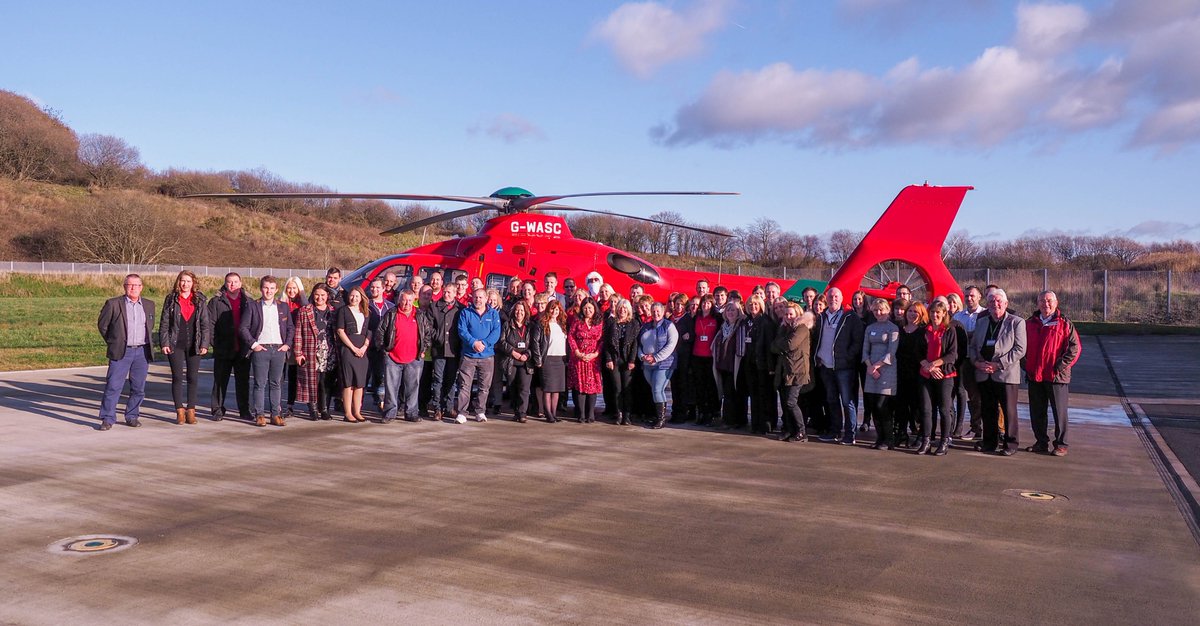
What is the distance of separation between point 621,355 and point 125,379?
5848 millimetres

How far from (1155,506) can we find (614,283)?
928 centimetres

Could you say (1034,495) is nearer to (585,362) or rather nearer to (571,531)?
(571,531)

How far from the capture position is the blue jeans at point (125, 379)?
33.8 ft

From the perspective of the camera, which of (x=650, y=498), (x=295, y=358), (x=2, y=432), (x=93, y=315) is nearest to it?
(x=650, y=498)

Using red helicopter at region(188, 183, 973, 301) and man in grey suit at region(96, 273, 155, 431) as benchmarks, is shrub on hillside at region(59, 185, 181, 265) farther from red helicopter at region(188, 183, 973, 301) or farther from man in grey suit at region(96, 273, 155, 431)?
man in grey suit at region(96, 273, 155, 431)

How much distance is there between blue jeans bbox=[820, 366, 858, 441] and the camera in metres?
10.2

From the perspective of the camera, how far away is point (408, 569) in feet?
17.9

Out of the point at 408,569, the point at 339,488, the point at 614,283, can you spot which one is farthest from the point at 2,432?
the point at 614,283

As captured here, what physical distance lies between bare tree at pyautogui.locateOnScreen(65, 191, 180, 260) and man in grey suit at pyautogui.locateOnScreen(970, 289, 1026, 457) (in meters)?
56.7

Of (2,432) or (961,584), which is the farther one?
(2,432)

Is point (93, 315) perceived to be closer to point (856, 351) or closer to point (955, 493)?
point (856, 351)

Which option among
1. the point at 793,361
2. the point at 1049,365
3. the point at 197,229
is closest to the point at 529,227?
the point at 793,361

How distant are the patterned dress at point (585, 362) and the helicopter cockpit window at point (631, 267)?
154 inches

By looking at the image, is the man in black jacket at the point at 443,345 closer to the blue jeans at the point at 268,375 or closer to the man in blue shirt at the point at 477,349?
the man in blue shirt at the point at 477,349
